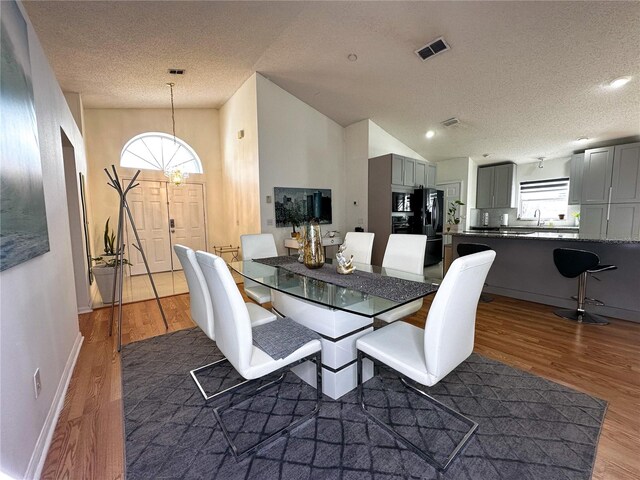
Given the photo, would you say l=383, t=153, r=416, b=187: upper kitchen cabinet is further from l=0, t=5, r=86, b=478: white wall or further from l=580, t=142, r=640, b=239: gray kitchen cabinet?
l=0, t=5, r=86, b=478: white wall

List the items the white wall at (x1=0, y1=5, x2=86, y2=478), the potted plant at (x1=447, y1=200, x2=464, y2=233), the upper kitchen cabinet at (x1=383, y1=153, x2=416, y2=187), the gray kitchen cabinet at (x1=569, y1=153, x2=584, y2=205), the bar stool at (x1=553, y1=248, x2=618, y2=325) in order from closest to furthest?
1. the white wall at (x1=0, y1=5, x2=86, y2=478)
2. the bar stool at (x1=553, y1=248, x2=618, y2=325)
3. the upper kitchen cabinet at (x1=383, y1=153, x2=416, y2=187)
4. the gray kitchen cabinet at (x1=569, y1=153, x2=584, y2=205)
5. the potted plant at (x1=447, y1=200, x2=464, y2=233)

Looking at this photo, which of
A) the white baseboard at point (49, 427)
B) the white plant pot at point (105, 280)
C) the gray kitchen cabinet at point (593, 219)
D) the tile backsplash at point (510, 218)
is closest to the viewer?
the white baseboard at point (49, 427)

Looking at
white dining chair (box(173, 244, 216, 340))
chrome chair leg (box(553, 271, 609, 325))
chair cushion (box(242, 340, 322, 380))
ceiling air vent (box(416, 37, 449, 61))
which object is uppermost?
ceiling air vent (box(416, 37, 449, 61))

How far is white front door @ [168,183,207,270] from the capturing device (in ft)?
19.4

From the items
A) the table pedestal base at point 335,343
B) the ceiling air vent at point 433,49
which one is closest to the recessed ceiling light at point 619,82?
the ceiling air vent at point 433,49

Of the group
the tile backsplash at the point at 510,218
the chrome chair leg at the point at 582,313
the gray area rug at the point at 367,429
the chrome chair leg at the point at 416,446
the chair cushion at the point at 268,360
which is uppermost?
the tile backsplash at the point at 510,218

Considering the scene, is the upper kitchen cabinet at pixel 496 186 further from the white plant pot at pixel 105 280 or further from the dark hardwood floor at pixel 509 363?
the white plant pot at pixel 105 280

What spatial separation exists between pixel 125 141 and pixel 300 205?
11.7 feet

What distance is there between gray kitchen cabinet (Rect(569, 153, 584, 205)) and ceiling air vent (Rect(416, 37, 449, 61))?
438 cm

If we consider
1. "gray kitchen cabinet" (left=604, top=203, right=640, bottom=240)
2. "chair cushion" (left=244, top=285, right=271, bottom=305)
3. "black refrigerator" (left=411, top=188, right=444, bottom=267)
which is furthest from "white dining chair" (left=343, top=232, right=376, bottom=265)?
"gray kitchen cabinet" (left=604, top=203, right=640, bottom=240)

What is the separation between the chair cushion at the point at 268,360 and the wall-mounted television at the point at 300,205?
3388 mm

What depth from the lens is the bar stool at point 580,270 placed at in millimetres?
2873

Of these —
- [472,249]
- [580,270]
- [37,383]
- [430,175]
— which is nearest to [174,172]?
[37,383]

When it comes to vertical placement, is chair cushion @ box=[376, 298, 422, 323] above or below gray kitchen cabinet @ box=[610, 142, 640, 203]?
below
